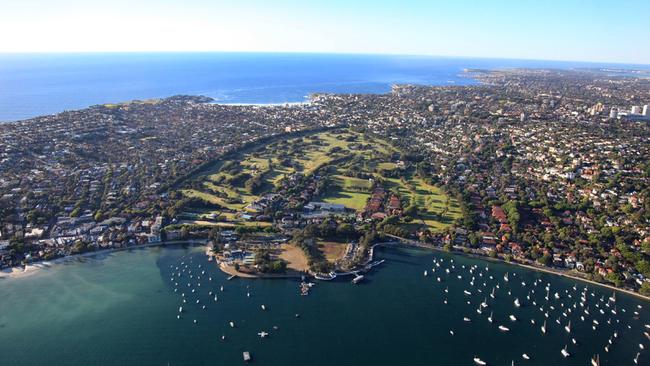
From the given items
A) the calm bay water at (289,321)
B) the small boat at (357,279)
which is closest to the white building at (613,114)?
the calm bay water at (289,321)

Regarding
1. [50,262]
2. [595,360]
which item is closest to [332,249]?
[595,360]

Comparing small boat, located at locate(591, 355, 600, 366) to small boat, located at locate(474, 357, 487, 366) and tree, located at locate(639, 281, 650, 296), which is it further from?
tree, located at locate(639, 281, 650, 296)

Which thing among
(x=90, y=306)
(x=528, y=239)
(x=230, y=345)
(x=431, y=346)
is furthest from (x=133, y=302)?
(x=528, y=239)

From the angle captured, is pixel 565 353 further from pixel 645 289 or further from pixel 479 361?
pixel 645 289

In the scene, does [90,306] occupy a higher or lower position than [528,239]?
lower

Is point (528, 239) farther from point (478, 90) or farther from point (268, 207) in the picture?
point (478, 90)

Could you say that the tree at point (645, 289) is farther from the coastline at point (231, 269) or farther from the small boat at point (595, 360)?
the small boat at point (595, 360)
